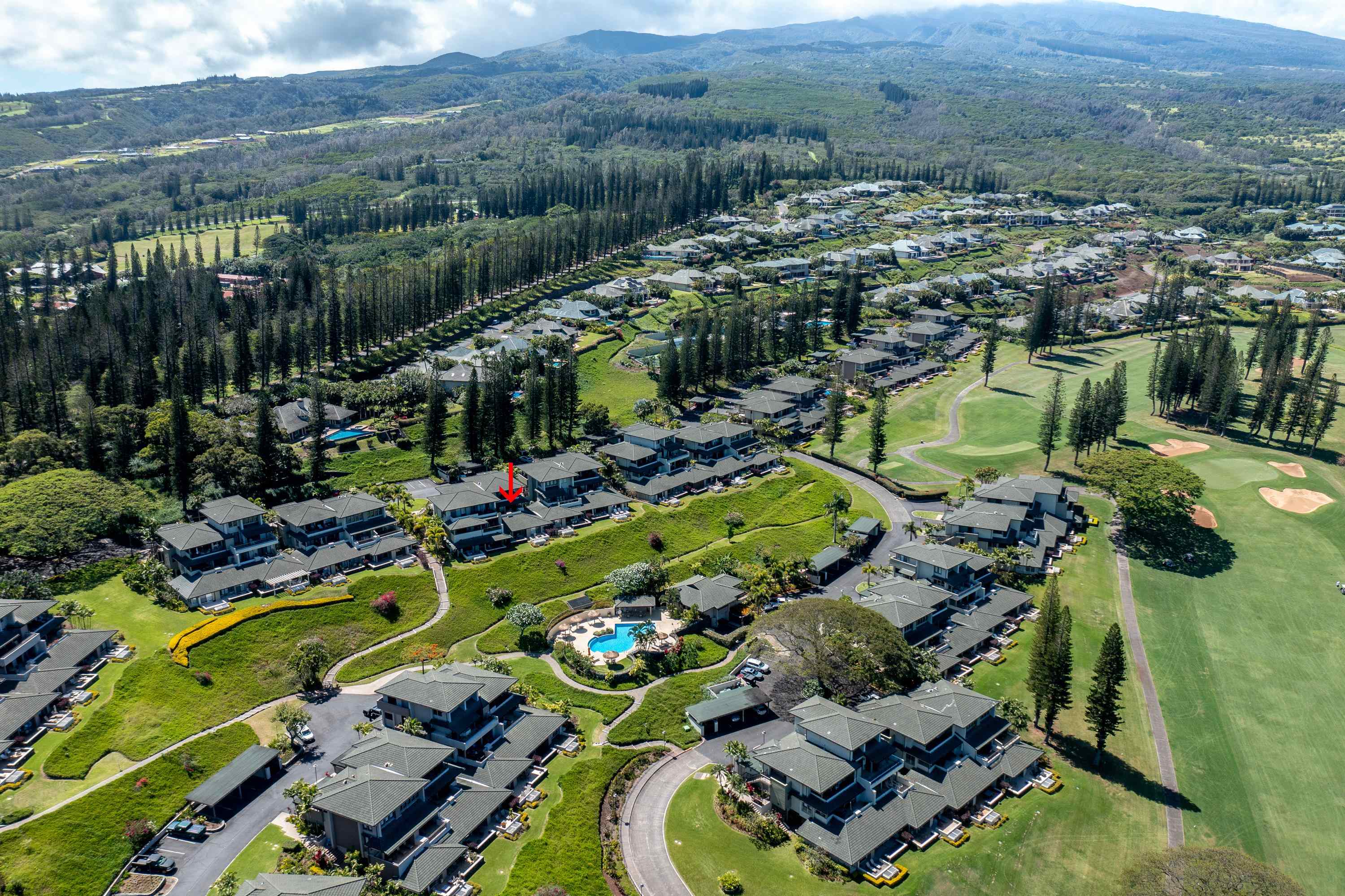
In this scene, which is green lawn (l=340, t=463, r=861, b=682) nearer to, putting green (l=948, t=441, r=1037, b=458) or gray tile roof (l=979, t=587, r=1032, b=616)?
gray tile roof (l=979, t=587, r=1032, b=616)

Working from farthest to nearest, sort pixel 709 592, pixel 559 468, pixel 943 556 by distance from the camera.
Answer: pixel 559 468
pixel 943 556
pixel 709 592

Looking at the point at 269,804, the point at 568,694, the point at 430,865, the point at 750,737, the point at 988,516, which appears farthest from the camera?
the point at 988,516

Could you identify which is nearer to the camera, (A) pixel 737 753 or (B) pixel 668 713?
(A) pixel 737 753

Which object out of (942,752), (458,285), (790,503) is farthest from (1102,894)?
(458,285)

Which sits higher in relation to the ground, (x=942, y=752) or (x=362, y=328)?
(x=362, y=328)

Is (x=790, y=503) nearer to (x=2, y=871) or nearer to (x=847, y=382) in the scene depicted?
(x=847, y=382)

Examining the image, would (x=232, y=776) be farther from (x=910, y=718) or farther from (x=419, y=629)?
(x=910, y=718)

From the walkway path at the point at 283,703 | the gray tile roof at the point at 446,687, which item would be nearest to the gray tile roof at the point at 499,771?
the gray tile roof at the point at 446,687

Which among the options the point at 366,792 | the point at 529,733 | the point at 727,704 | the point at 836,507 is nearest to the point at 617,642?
the point at 727,704
